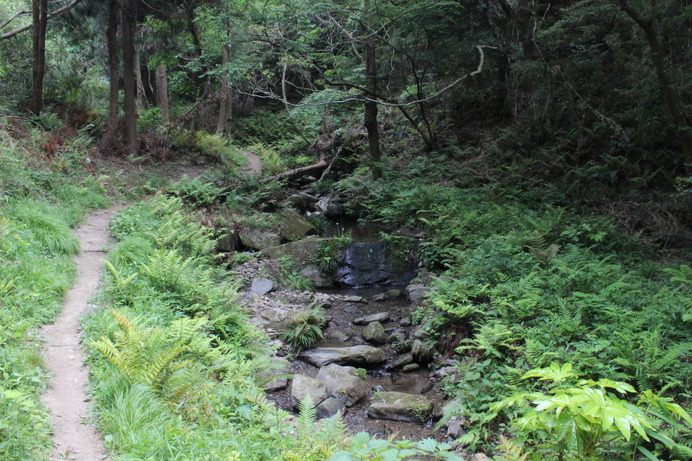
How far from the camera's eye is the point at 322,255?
11.5m

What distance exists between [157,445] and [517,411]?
3.43 m

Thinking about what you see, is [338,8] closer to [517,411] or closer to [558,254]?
[558,254]

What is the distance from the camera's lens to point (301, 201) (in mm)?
15617

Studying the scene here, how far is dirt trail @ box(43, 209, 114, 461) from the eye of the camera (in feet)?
11.2

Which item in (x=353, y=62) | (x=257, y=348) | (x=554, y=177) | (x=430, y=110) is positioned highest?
(x=353, y=62)

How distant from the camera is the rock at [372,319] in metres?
8.73

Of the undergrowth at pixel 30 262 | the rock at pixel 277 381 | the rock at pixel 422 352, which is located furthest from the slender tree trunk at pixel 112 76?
the rock at pixel 422 352

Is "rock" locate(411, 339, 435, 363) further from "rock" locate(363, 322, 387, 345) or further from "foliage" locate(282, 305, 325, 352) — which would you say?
"foliage" locate(282, 305, 325, 352)

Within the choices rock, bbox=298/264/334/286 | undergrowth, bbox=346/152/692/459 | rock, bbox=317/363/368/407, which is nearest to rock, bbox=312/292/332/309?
rock, bbox=298/264/334/286

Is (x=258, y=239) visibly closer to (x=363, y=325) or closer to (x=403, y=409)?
(x=363, y=325)

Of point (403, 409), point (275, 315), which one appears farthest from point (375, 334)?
point (403, 409)

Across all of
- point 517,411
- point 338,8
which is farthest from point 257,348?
point 338,8

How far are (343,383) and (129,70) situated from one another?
13.4 meters

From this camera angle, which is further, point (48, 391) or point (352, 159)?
point (352, 159)
